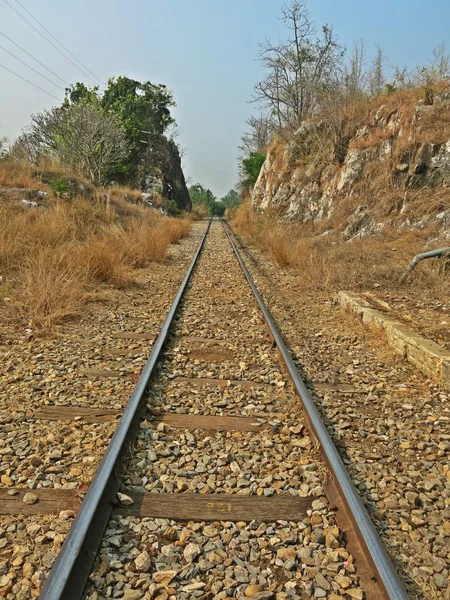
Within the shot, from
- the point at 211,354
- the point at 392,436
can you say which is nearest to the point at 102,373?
the point at 211,354

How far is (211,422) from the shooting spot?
3416mm

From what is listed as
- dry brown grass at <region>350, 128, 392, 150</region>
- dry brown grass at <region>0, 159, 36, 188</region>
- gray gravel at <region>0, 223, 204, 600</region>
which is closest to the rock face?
dry brown grass at <region>0, 159, 36, 188</region>

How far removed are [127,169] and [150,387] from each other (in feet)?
109

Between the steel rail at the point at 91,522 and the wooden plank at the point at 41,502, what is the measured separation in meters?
0.15

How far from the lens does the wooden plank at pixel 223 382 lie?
410cm

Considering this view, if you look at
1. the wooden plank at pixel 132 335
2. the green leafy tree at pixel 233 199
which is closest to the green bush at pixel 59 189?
the wooden plank at pixel 132 335

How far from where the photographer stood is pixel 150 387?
12.9 ft

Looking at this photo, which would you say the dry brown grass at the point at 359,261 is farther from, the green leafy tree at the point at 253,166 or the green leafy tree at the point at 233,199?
the green leafy tree at the point at 233,199

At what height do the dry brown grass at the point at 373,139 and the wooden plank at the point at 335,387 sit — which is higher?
the dry brown grass at the point at 373,139

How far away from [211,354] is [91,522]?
9.25 feet

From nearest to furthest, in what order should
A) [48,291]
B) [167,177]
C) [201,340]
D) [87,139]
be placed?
[201,340], [48,291], [87,139], [167,177]

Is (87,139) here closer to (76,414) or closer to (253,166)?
(253,166)

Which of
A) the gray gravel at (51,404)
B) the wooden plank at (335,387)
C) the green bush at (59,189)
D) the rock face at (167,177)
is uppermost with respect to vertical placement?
the rock face at (167,177)

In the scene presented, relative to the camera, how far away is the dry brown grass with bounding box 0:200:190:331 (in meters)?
5.85
